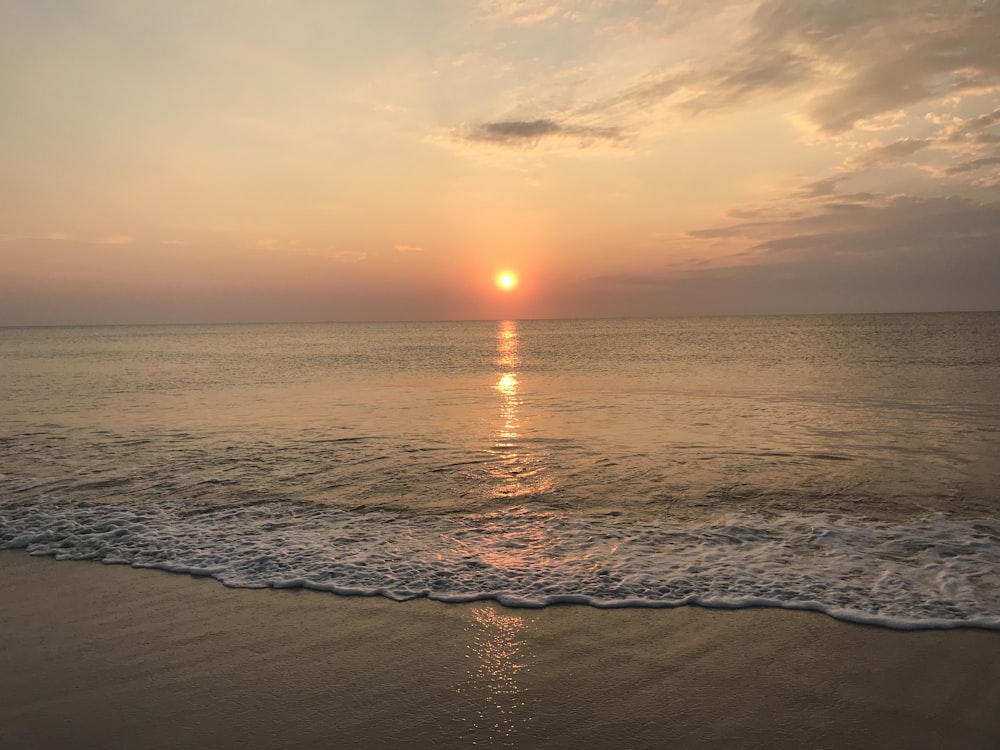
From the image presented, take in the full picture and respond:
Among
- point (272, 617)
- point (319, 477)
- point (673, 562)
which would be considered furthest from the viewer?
point (319, 477)

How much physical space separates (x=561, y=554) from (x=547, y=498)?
2973mm

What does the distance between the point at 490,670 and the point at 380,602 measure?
1.94 metres

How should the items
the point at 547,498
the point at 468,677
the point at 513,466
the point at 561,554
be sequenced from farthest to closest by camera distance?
the point at 513,466 < the point at 547,498 < the point at 561,554 < the point at 468,677

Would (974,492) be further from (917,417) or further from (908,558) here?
(917,417)

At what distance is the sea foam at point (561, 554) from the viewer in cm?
694

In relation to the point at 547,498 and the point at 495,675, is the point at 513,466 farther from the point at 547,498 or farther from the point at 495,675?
the point at 495,675

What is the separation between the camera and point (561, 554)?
8375 millimetres

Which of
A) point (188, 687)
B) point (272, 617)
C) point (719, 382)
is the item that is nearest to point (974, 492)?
point (272, 617)

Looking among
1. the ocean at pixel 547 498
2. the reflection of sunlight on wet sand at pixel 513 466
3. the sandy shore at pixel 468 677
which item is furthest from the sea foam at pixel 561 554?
the reflection of sunlight on wet sand at pixel 513 466

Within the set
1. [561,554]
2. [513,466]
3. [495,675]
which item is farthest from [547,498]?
[495,675]

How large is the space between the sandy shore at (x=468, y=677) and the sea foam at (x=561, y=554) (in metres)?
0.45

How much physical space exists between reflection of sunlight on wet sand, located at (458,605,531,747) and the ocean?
21.0 inches

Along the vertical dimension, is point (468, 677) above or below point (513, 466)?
above

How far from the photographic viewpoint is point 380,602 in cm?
689
